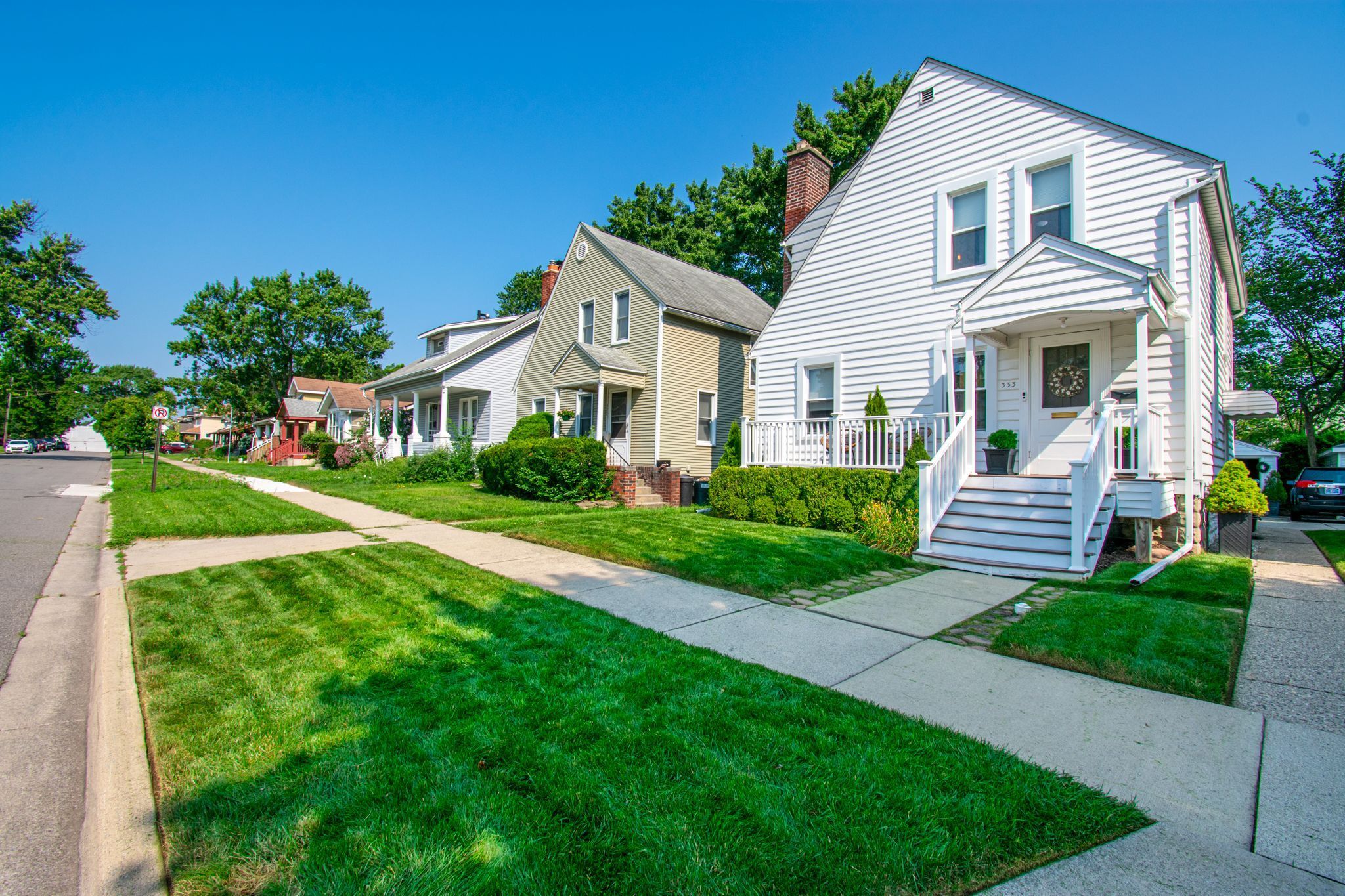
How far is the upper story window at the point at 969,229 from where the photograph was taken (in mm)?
10602

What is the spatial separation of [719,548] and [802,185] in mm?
10826

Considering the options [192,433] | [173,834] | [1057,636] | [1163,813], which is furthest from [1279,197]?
[192,433]

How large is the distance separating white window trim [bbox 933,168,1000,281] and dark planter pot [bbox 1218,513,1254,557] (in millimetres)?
5006

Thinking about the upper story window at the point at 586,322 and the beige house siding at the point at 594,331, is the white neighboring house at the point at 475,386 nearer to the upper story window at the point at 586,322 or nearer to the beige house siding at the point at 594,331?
the beige house siding at the point at 594,331

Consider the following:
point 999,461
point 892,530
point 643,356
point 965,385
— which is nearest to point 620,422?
point 643,356

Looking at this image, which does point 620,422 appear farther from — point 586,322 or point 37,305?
point 37,305

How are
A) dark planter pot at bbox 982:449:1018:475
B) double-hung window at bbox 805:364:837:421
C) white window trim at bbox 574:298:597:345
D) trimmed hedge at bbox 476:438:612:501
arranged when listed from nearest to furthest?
dark planter pot at bbox 982:449:1018:475 < double-hung window at bbox 805:364:837:421 < trimmed hedge at bbox 476:438:612:501 < white window trim at bbox 574:298:597:345

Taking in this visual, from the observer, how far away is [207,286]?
4822 centimetres

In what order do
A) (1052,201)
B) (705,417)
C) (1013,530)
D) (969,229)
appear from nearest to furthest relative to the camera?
1. (1013,530)
2. (1052,201)
3. (969,229)
4. (705,417)

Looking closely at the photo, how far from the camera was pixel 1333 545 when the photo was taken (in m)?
10.7

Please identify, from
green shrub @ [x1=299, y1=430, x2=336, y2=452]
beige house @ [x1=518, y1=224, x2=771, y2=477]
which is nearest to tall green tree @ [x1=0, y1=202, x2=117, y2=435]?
green shrub @ [x1=299, y1=430, x2=336, y2=452]

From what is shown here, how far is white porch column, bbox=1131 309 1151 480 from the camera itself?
25.8ft

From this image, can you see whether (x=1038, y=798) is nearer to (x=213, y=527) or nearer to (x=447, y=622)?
(x=447, y=622)

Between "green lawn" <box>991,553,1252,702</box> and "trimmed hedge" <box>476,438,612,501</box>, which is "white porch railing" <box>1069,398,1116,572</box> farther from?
"trimmed hedge" <box>476,438,612,501</box>
